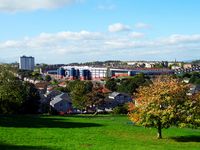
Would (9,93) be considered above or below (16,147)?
above

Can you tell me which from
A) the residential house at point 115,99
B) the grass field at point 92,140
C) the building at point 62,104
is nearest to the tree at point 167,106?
the grass field at point 92,140

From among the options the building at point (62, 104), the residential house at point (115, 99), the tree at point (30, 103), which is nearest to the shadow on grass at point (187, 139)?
the tree at point (30, 103)

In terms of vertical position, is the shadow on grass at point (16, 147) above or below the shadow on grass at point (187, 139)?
above

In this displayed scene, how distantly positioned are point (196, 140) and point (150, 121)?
15.1ft

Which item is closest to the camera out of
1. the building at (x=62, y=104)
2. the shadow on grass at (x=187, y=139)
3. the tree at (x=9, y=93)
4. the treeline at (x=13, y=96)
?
the shadow on grass at (x=187, y=139)

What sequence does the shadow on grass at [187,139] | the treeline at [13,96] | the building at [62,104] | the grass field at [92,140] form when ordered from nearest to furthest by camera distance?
the grass field at [92,140]
the shadow on grass at [187,139]
the treeline at [13,96]
the building at [62,104]

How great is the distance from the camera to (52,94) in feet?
484

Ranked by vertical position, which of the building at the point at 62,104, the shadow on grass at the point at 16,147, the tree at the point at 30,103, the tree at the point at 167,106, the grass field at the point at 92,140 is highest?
the tree at the point at 167,106

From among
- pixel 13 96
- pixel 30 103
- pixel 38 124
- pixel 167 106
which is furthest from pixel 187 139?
pixel 30 103

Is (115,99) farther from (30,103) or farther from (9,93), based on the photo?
(9,93)

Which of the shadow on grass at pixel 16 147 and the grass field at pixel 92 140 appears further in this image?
the grass field at pixel 92 140

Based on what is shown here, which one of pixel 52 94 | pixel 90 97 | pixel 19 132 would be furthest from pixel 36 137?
pixel 52 94

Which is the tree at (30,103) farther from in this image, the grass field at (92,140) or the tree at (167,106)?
the tree at (167,106)

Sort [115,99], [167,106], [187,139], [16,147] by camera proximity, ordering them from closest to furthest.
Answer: [16,147]
[167,106]
[187,139]
[115,99]
